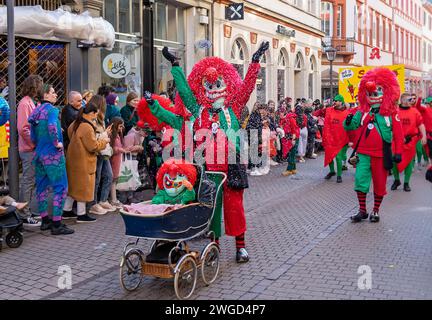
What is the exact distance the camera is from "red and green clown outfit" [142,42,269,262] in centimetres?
612

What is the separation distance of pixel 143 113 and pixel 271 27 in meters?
16.8

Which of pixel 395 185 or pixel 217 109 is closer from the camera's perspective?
pixel 217 109

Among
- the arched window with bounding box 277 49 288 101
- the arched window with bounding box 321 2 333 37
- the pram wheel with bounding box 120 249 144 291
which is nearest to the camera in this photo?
the pram wheel with bounding box 120 249 144 291

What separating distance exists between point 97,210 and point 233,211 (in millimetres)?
3422

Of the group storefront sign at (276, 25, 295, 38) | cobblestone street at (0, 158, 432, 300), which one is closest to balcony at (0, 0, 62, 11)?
cobblestone street at (0, 158, 432, 300)

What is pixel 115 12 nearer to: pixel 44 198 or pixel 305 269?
pixel 44 198

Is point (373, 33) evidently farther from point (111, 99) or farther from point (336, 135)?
point (111, 99)

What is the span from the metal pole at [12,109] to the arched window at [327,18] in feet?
106

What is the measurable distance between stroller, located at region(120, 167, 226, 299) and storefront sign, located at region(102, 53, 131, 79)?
6.86 meters

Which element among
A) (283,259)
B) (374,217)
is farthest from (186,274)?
(374,217)

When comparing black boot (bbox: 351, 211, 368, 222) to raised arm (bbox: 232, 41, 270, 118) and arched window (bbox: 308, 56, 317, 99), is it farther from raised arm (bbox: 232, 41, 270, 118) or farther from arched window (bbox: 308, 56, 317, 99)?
arched window (bbox: 308, 56, 317, 99)

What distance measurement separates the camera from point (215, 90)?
6176 mm

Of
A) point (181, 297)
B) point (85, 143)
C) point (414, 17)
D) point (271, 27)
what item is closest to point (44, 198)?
point (85, 143)

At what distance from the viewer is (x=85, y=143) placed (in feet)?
26.3
